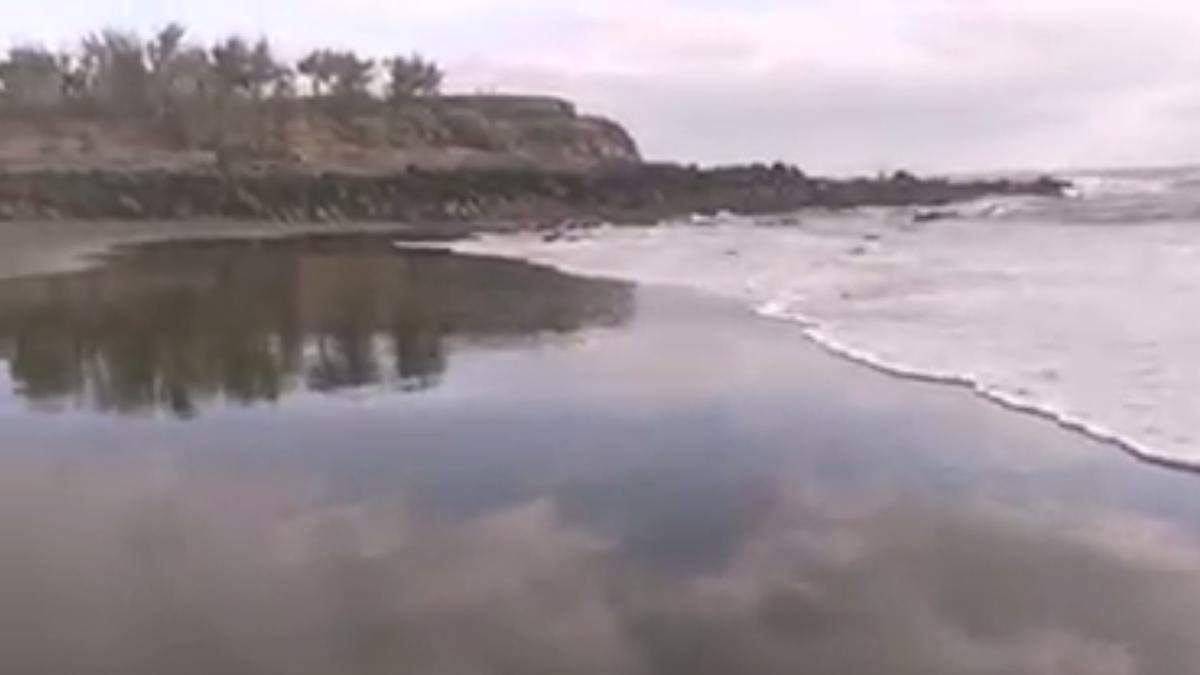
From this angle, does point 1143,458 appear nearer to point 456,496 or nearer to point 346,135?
point 456,496

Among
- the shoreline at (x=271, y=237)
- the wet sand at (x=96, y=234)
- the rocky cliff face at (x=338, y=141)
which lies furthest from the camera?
the rocky cliff face at (x=338, y=141)

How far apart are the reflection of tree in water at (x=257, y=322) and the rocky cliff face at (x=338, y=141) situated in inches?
1266

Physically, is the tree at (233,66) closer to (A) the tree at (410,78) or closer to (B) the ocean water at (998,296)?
(A) the tree at (410,78)

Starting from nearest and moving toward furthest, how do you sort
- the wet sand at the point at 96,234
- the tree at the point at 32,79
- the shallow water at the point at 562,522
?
the shallow water at the point at 562,522 → the wet sand at the point at 96,234 → the tree at the point at 32,79

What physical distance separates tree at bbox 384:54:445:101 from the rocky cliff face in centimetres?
73

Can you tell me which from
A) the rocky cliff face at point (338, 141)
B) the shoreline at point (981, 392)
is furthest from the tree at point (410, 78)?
the shoreline at point (981, 392)

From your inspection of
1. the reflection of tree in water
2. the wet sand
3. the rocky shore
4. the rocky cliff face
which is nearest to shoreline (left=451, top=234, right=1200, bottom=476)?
the reflection of tree in water

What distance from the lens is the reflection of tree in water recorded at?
10922 mm

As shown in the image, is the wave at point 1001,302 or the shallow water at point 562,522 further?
the wave at point 1001,302

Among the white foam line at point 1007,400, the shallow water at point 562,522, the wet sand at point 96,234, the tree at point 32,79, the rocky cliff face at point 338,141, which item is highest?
the tree at point 32,79

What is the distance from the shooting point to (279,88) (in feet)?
236

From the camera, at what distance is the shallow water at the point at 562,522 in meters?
4.99

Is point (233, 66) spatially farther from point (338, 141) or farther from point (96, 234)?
point (96, 234)

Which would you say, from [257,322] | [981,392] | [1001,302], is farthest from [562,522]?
[1001,302]
